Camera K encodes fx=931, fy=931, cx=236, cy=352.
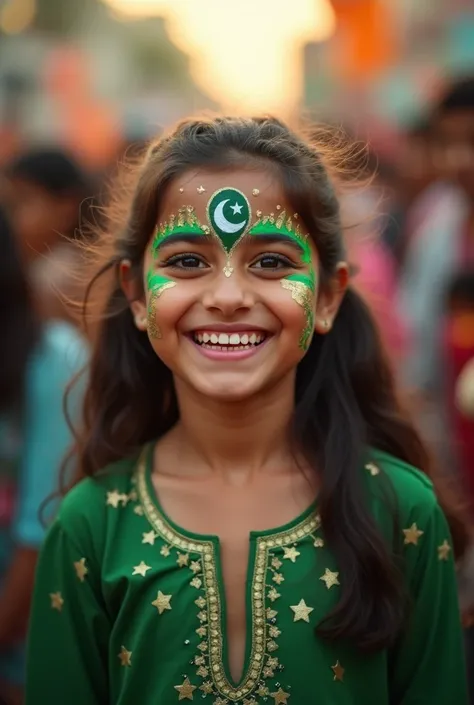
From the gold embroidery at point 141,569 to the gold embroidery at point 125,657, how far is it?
169 mm

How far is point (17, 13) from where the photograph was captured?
18812 mm

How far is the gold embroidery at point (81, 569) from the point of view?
2074 mm

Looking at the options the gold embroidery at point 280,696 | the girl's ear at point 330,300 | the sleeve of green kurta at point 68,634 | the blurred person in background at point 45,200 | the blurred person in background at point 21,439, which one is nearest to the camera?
the gold embroidery at point 280,696

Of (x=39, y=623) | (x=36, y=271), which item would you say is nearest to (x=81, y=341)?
(x=36, y=271)

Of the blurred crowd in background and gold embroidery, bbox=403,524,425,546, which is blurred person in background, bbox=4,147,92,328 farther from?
gold embroidery, bbox=403,524,425,546

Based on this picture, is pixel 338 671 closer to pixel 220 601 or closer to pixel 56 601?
pixel 220 601

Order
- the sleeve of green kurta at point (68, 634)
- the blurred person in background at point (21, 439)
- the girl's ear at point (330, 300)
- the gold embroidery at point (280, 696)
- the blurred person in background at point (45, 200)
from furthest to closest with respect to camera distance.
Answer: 1. the blurred person in background at point (45, 200)
2. the blurred person in background at point (21, 439)
3. the girl's ear at point (330, 300)
4. the sleeve of green kurta at point (68, 634)
5. the gold embroidery at point (280, 696)

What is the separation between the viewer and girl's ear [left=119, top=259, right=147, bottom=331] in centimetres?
220

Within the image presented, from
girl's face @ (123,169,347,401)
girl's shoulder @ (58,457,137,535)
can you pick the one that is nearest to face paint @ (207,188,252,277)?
girl's face @ (123,169,347,401)

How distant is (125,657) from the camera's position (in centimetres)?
203

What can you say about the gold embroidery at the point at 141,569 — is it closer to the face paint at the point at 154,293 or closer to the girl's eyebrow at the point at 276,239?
the face paint at the point at 154,293

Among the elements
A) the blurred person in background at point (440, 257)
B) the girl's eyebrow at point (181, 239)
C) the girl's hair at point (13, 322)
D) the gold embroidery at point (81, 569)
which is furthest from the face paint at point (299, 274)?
the blurred person in background at point (440, 257)

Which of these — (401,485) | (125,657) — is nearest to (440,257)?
(401,485)

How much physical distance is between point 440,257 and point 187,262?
3186 mm
